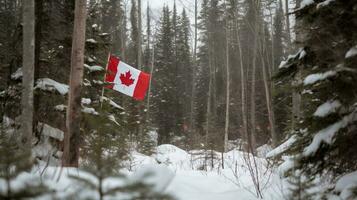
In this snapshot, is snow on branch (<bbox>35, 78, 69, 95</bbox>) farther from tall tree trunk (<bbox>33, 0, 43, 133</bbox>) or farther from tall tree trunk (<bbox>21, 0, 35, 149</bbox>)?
tall tree trunk (<bbox>21, 0, 35, 149</bbox>)

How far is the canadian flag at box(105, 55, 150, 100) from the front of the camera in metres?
8.72

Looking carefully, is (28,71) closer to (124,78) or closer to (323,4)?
(124,78)

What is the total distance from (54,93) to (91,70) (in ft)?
5.90

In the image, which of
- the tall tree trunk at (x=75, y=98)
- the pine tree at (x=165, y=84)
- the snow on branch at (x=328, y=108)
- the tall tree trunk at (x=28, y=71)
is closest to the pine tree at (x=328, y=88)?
the snow on branch at (x=328, y=108)

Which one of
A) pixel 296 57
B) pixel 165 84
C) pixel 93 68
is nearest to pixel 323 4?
pixel 296 57

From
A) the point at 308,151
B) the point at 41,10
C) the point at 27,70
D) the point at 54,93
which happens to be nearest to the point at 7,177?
the point at 308,151

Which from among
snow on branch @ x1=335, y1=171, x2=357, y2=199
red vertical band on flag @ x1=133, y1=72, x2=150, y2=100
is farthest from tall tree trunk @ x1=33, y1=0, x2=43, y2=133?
snow on branch @ x1=335, y1=171, x2=357, y2=199

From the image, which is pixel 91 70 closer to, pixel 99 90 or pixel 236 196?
→ pixel 99 90

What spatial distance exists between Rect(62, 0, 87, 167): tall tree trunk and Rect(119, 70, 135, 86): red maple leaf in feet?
7.76

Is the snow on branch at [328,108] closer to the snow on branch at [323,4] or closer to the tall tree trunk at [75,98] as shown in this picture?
the snow on branch at [323,4]

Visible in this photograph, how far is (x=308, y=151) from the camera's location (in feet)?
11.2

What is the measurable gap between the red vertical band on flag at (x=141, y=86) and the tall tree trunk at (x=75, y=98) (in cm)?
284

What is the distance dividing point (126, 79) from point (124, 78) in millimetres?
68

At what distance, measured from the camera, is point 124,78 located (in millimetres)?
8953
